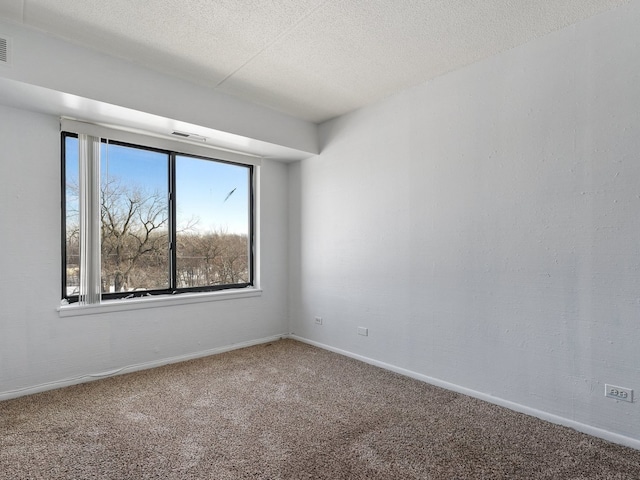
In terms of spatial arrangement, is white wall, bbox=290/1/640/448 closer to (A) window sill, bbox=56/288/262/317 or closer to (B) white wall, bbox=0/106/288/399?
(A) window sill, bbox=56/288/262/317

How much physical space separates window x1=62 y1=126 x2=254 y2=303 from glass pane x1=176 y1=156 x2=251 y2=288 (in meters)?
0.01

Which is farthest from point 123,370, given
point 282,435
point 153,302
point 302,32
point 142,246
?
point 302,32

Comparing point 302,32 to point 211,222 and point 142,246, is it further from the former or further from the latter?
point 142,246

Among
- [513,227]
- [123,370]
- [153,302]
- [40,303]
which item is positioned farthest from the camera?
[153,302]

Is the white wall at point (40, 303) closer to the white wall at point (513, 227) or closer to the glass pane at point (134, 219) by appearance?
the glass pane at point (134, 219)

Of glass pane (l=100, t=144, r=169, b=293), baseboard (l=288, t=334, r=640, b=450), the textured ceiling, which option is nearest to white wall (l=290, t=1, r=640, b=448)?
baseboard (l=288, t=334, r=640, b=450)

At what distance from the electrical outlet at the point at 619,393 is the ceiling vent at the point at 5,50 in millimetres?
4421

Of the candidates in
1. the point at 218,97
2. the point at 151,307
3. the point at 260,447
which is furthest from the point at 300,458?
the point at 218,97

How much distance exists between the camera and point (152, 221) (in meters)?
3.65

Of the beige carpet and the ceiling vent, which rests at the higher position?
the ceiling vent

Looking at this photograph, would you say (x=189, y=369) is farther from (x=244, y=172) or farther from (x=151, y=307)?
(x=244, y=172)

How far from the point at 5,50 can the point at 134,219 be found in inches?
63.6

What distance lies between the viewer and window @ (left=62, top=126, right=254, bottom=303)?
10.3 ft

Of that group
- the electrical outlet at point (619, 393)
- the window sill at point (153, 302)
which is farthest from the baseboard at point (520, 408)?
the window sill at point (153, 302)
